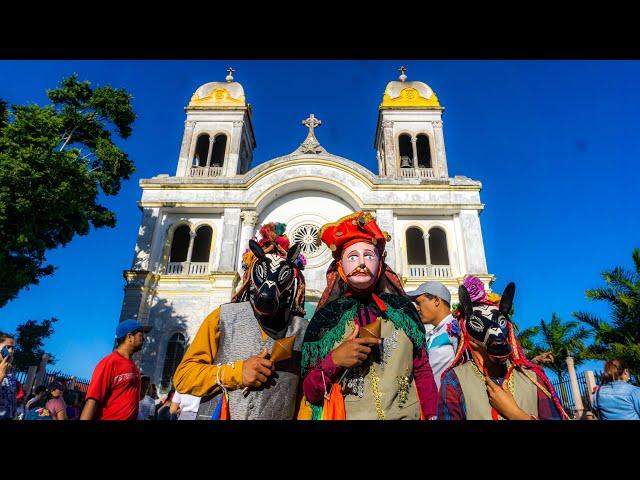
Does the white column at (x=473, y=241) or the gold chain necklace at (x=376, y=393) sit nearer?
the gold chain necklace at (x=376, y=393)

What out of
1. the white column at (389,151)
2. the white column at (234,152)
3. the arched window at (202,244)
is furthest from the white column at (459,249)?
the arched window at (202,244)

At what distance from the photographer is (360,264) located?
9.39ft

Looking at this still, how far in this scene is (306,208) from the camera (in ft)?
59.1

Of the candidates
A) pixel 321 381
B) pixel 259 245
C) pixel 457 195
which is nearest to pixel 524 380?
pixel 321 381

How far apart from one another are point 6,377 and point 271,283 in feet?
11.8

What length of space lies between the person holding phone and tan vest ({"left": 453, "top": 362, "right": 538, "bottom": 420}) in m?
4.45

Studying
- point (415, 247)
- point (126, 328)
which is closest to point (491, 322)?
point (126, 328)

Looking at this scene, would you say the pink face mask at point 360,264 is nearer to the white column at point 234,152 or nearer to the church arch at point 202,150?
the white column at point 234,152

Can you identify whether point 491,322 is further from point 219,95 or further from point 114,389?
point 219,95

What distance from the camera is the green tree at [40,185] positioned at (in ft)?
33.3

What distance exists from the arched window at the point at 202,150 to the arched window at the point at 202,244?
445 centimetres
